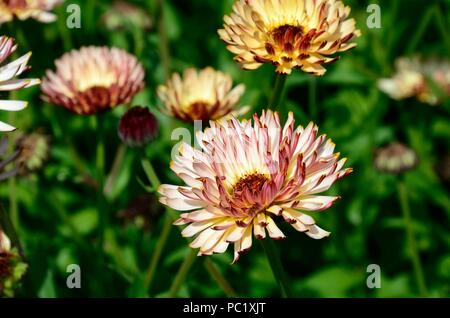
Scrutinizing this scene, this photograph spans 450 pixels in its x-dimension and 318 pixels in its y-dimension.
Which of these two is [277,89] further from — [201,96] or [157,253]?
[157,253]

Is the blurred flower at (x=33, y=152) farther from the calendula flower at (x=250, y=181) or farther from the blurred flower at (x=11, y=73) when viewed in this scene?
the calendula flower at (x=250, y=181)

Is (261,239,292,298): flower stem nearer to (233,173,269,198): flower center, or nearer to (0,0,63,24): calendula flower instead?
(233,173,269,198): flower center

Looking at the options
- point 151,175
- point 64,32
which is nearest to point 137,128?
point 151,175

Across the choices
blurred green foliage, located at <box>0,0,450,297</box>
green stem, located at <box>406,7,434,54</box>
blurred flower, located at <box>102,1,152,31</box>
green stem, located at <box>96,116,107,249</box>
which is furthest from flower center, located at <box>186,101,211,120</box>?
green stem, located at <box>406,7,434,54</box>

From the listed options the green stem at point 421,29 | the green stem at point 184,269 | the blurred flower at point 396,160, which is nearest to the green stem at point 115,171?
the green stem at point 184,269
